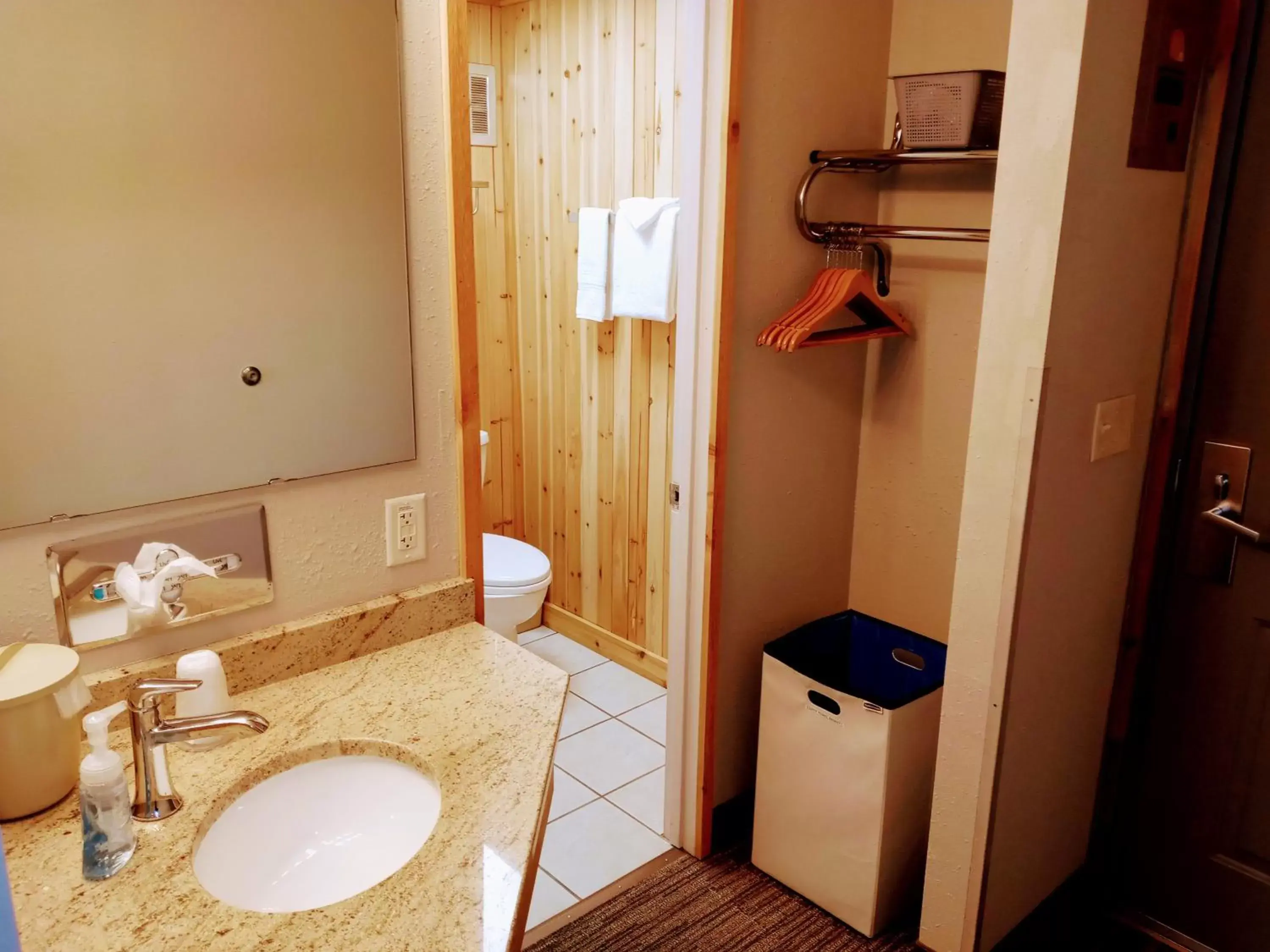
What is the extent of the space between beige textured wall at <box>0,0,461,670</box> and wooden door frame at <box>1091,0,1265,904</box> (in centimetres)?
136

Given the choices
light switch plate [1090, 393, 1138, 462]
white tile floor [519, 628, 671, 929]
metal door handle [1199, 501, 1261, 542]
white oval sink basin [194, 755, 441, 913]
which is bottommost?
white tile floor [519, 628, 671, 929]

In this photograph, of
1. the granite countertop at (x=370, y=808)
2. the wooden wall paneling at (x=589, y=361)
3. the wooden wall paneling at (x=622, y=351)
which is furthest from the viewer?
the wooden wall paneling at (x=589, y=361)

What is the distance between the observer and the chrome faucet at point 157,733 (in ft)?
3.65

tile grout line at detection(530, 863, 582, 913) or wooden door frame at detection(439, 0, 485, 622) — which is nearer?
wooden door frame at detection(439, 0, 485, 622)

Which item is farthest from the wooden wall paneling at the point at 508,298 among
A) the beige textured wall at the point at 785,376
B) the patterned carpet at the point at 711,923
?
the patterned carpet at the point at 711,923

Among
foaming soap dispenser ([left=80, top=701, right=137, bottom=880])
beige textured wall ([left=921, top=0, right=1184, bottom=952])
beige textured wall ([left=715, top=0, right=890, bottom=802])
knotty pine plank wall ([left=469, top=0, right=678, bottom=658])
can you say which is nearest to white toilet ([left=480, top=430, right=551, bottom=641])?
knotty pine plank wall ([left=469, top=0, right=678, bottom=658])

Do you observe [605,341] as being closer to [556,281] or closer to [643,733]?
[556,281]

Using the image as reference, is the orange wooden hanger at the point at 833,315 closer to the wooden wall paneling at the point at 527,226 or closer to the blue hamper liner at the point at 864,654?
the blue hamper liner at the point at 864,654

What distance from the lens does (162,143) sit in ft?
4.08

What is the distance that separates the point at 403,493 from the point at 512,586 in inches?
49.2

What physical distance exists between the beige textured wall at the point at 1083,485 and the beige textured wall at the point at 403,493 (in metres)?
0.99

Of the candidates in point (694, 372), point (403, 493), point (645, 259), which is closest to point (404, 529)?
point (403, 493)

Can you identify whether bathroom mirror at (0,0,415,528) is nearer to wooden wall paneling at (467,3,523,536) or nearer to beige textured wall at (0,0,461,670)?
beige textured wall at (0,0,461,670)

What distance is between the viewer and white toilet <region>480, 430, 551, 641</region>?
9.09ft
